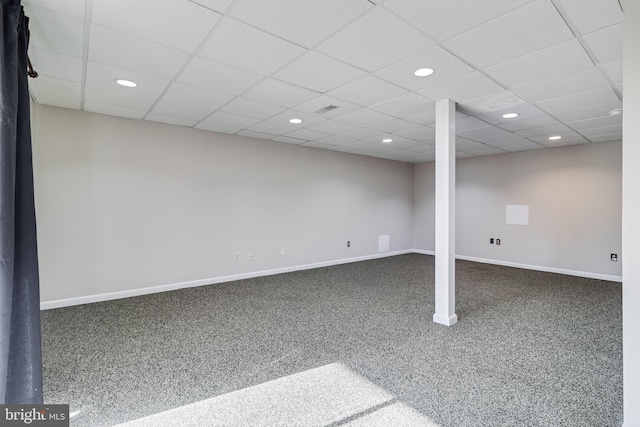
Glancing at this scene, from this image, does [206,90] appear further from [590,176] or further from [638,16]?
[590,176]

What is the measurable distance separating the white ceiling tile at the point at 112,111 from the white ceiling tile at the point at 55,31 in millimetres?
1594

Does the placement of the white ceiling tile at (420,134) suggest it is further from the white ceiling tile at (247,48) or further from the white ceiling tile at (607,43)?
the white ceiling tile at (247,48)

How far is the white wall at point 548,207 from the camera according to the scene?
581cm

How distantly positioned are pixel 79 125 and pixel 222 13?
3392 millimetres

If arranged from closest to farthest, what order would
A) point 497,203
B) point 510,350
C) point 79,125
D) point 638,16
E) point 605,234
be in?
point 638,16 → point 510,350 → point 79,125 → point 605,234 → point 497,203

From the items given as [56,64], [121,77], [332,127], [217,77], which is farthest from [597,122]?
[56,64]

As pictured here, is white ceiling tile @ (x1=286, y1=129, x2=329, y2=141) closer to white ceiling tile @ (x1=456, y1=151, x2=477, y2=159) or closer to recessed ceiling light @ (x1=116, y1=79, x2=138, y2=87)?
recessed ceiling light @ (x1=116, y1=79, x2=138, y2=87)

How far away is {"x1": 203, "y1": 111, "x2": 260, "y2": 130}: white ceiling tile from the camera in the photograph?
4.35 m

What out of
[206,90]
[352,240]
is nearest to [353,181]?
[352,240]

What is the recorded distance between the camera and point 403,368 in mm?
2631

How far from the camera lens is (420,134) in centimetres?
533

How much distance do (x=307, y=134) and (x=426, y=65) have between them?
2970 mm

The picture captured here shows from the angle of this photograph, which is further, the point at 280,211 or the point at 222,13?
the point at 280,211

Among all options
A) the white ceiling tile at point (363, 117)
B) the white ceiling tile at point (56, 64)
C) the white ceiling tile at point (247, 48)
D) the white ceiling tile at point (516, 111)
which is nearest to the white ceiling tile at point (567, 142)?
the white ceiling tile at point (516, 111)
